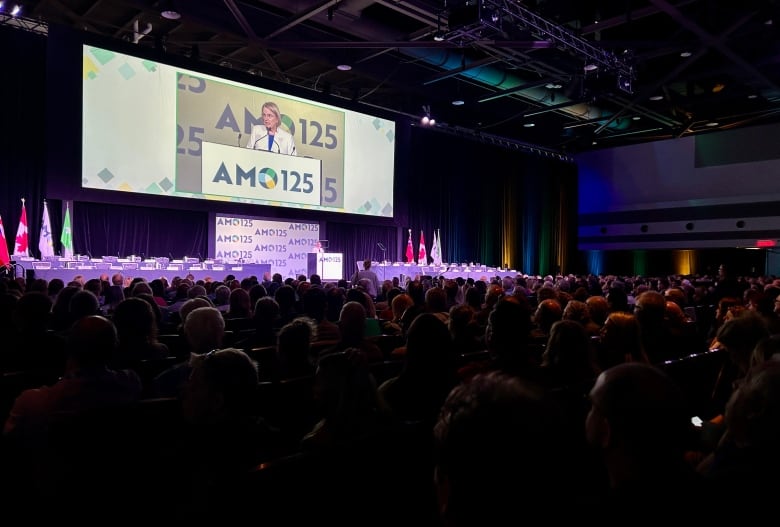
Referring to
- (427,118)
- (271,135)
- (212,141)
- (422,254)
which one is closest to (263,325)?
(212,141)

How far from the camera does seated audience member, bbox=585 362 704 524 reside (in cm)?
101

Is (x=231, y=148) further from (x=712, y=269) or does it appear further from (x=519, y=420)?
(x=712, y=269)

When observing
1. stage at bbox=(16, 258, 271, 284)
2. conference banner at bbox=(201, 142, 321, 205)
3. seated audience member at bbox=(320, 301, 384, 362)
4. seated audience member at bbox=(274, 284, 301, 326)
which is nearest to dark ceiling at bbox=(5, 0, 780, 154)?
conference banner at bbox=(201, 142, 321, 205)

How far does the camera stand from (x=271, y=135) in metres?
12.4

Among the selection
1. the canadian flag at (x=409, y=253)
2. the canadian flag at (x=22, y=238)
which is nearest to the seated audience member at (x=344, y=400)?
the canadian flag at (x=22, y=238)

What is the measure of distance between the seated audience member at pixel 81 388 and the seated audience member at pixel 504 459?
65.8 inches

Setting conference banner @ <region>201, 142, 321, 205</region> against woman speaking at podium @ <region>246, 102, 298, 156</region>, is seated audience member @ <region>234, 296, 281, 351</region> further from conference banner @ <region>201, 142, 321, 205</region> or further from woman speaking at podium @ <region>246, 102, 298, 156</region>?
woman speaking at podium @ <region>246, 102, 298, 156</region>

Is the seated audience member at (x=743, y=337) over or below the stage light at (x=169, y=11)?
below

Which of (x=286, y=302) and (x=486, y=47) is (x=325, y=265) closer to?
(x=486, y=47)

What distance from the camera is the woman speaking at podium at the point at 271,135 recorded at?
12.2 meters

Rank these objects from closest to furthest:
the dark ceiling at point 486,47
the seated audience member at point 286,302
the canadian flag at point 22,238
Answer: the seated audience member at point 286,302 < the canadian flag at point 22,238 < the dark ceiling at point 486,47

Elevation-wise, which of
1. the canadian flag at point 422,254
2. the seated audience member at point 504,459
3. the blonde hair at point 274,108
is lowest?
the seated audience member at point 504,459

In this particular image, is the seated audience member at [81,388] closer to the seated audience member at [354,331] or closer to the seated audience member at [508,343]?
the seated audience member at [354,331]

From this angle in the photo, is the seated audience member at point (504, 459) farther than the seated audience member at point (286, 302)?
No
